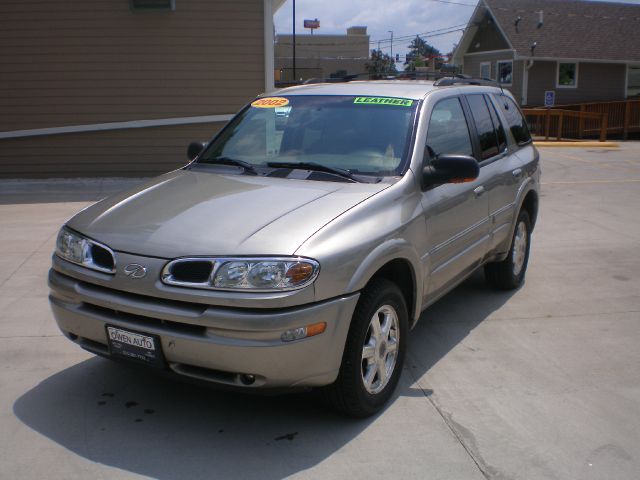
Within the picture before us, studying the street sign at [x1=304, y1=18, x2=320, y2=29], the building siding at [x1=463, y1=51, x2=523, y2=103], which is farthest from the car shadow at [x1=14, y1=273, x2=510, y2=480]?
the street sign at [x1=304, y1=18, x2=320, y2=29]

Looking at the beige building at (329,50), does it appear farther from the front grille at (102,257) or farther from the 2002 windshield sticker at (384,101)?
the front grille at (102,257)

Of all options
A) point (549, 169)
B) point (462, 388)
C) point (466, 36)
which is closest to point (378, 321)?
point (462, 388)

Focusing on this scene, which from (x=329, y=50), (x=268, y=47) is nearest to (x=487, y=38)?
(x=268, y=47)

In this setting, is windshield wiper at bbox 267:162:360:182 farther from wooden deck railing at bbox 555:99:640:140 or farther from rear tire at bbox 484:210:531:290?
wooden deck railing at bbox 555:99:640:140

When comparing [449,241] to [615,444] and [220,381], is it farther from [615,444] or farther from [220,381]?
[220,381]

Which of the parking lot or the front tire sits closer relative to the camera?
the parking lot

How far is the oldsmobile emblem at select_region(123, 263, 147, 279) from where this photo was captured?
11.6 ft

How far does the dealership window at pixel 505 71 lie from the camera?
101 feet

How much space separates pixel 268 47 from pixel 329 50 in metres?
60.2

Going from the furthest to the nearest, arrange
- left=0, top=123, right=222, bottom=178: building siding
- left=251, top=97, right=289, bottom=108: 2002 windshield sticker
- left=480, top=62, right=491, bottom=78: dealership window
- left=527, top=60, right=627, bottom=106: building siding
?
left=480, top=62, right=491, bottom=78: dealership window → left=527, top=60, right=627, bottom=106: building siding → left=0, top=123, right=222, bottom=178: building siding → left=251, top=97, right=289, bottom=108: 2002 windshield sticker

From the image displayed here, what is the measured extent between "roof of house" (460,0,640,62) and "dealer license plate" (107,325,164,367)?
2867 centimetres

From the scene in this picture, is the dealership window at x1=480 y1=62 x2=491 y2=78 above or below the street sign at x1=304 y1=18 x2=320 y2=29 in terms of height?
below

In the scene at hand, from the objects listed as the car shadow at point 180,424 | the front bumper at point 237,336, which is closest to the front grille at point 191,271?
the front bumper at point 237,336

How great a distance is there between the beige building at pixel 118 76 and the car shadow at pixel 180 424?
8.49m
